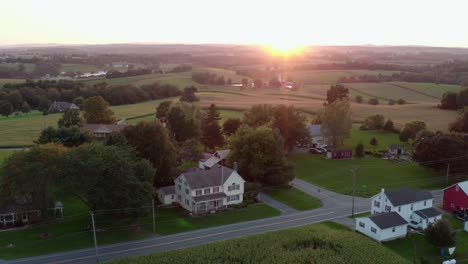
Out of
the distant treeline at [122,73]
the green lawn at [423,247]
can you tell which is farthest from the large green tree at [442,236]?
the distant treeline at [122,73]

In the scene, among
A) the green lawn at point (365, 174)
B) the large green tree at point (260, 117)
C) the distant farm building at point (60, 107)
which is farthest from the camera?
the distant farm building at point (60, 107)

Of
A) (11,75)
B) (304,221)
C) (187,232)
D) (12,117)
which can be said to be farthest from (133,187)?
(11,75)

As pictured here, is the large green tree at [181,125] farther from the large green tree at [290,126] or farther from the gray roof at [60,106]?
the gray roof at [60,106]

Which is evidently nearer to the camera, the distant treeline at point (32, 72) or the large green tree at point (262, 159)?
the large green tree at point (262, 159)

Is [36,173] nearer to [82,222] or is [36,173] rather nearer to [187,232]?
[82,222]

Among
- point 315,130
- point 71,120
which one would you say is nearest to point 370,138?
point 315,130
